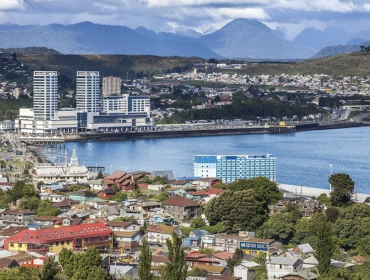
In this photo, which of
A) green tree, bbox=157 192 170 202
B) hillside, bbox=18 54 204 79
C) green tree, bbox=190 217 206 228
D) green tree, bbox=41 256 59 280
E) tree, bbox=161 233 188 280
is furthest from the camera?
hillside, bbox=18 54 204 79

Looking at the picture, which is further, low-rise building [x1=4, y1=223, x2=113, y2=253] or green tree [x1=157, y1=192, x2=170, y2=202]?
green tree [x1=157, y1=192, x2=170, y2=202]

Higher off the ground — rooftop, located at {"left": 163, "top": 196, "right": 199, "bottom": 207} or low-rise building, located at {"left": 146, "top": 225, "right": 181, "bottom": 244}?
rooftop, located at {"left": 163, "top": 196, "right": 199, "bottom": 207}

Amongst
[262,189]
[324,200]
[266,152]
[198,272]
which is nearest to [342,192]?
[324,200]

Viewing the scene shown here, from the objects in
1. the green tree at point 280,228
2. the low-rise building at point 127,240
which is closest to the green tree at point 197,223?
the green tree at point 280,228

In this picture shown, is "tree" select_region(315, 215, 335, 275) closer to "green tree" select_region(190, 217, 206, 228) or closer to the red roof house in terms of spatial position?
"green tree" select_region(190, 217, 206, 228)

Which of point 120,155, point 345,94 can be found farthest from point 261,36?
point 120,155

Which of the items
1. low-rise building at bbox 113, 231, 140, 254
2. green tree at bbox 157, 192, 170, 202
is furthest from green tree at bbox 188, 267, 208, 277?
green tree at bbox 157, 192, 170, 202
